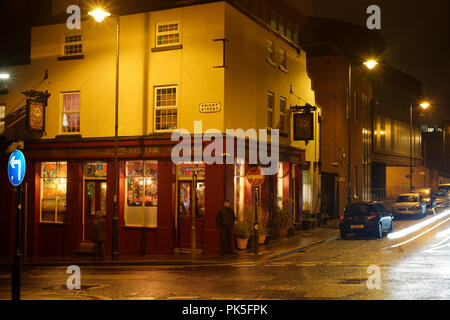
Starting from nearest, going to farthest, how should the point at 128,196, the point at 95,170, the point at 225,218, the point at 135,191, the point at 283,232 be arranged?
the point at 225,218 < the point at 135,191 < the point at 128,196 < the point at 95,170 < the point at 283,232

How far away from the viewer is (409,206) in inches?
1375

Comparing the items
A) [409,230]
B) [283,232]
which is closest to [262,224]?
[283,232]

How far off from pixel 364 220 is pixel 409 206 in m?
12.3

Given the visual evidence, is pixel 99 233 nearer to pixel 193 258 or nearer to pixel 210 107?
pixel 193 258

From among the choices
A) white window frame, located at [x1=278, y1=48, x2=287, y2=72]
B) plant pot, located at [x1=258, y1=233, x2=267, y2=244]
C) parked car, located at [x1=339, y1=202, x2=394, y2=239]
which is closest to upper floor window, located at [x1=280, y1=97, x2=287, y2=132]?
white window frame, located at [x1=278, y1=48, x2=287, y2=72]

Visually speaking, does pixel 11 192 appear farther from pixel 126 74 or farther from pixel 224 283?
pixel 224 283

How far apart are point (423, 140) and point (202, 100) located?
63761mm

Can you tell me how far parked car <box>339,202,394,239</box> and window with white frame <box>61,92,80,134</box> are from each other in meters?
12.9

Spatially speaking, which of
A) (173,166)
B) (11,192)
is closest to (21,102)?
(11,192)

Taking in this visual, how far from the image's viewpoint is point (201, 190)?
21.8m

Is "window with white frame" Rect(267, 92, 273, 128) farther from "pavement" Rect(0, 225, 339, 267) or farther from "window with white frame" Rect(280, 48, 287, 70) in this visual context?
"pavement" Rect(0, 225, 339, 267)

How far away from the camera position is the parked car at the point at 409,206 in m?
34.8

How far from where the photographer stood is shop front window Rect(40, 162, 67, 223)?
24.5m

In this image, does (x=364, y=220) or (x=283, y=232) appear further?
(x=283, y=232)
